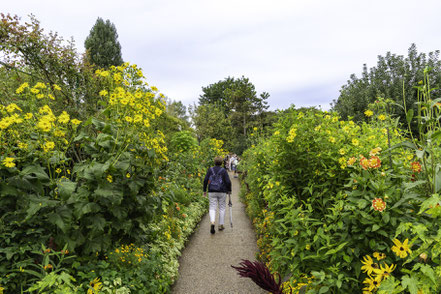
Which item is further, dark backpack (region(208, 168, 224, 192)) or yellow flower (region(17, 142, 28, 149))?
dark backpack (region(208, 168, 224, 192))

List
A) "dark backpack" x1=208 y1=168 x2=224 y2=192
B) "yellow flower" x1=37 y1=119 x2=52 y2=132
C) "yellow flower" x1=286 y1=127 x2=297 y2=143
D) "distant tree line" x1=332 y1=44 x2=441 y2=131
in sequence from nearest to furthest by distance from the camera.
Answer: "yellow flower" x1=37 y1=119 x2=52 y2=132 < "yellow flower" x1=286 y1=127 x2=297 y2=143 < "dark backpack" x1=208 y1=168 x2=224 y2=192 < "distant tree line" x1=332 y1=44 x2=441 y2=131

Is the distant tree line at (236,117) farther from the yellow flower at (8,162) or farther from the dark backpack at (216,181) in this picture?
the yellow flower at (8,162)

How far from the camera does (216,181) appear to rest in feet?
19.2

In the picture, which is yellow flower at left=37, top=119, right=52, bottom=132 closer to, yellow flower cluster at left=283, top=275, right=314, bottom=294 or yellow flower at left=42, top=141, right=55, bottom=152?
yellow flower at left=42, top=141, right=55, bottom=152

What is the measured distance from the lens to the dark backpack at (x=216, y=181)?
5.81 metres

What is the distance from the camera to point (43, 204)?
221 centimetres

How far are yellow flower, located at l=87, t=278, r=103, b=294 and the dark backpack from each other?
3573mm

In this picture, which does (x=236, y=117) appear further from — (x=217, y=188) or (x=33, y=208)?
(x=33, y=208)

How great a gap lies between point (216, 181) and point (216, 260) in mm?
1825

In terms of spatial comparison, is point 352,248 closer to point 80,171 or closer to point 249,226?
point 80,171

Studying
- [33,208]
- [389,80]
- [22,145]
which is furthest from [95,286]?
[389,80]

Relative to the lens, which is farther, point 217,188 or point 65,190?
point 217,188

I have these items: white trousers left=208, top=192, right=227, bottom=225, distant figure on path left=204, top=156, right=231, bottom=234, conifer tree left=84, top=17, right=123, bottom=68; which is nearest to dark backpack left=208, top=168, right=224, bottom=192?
distant figure on path left=204, top=156, right=231, bottom=234

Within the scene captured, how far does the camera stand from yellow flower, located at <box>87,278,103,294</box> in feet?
7.24
